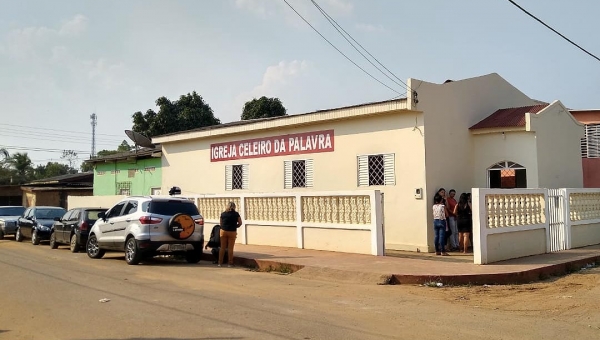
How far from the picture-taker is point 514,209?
13016 mm

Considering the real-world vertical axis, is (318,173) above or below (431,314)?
above

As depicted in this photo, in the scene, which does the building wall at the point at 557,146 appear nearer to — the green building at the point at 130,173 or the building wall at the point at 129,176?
the green building at the point at 130,173

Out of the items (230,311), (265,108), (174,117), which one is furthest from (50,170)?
(230,311)

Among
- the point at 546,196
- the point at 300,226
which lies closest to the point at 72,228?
the point at 300,226

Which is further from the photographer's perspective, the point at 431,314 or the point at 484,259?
the point at 484,259

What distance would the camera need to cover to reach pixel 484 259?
1186cm

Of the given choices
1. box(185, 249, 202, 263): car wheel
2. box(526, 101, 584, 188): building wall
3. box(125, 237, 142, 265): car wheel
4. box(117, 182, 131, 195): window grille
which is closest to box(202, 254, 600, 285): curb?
box(185, 249, 202, 263): car wheel

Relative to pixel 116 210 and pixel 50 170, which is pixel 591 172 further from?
pixel 50 170

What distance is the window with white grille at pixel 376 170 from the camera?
51.7 ft

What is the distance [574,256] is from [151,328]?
10.6 meters

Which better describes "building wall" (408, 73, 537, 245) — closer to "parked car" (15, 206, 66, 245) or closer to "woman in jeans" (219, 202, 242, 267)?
"woman in jeans" (219, 202, 242, 267)

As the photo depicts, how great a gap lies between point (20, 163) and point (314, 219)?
187ft

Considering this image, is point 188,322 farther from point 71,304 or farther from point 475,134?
point 475,134

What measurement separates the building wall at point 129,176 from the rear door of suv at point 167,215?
11.5 metres
